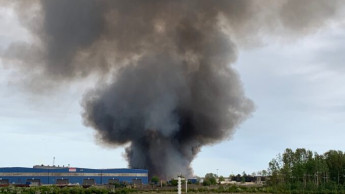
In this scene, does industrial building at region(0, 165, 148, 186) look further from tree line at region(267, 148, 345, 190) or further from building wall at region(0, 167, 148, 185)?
tree line at region(267, 148, 345, 190)

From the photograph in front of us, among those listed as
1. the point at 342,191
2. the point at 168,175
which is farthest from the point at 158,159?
the point at 342,191

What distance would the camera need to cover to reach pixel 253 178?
6708 inches

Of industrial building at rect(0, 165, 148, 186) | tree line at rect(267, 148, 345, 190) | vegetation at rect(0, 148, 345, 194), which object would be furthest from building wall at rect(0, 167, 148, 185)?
tree line at rect(267, 148, 345, 190)

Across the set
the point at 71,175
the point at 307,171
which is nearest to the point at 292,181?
the point at 307,171

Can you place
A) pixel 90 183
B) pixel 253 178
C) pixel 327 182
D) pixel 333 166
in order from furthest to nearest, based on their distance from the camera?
pixel 253 178 < pixel 90 183 < pixel 333 166 < pixel 327 182

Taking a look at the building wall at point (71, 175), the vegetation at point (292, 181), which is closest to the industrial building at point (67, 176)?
the building wall at point (71, 175)

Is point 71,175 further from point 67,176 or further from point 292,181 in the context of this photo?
point 292,181

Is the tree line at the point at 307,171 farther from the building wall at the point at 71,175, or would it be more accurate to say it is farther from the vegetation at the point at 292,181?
the building wall at the point at 71,175

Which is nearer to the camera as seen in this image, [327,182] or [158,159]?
[327,182]

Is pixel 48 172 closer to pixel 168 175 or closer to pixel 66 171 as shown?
pixel 66 171

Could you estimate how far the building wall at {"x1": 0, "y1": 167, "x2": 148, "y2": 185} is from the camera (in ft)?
333

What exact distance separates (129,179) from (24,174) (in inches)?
1017

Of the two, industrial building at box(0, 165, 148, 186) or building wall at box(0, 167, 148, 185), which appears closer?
industrial building at box(0, 165, 148, 186)

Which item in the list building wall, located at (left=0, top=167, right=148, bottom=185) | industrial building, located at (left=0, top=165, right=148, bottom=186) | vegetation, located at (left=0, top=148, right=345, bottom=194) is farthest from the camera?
building wall, located at (left=0, top=167, right=148, bottom=185)
